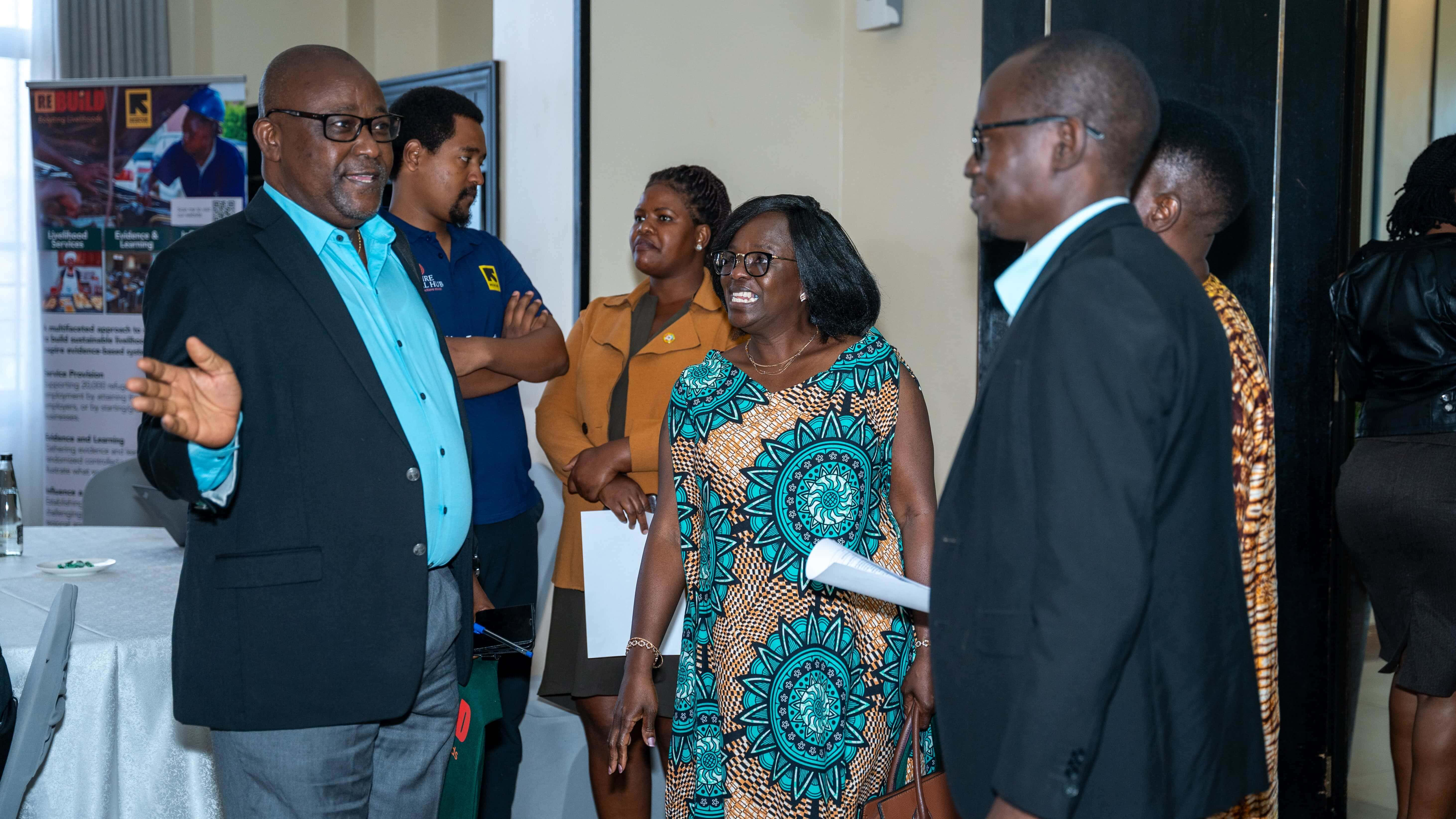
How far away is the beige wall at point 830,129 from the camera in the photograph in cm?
365

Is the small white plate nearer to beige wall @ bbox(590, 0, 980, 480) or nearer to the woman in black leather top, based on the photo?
beige wall @ bbox(590, 0, 980, 480)

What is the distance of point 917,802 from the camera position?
5.87ft

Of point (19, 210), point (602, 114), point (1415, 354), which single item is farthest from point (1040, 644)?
point (19, 210)

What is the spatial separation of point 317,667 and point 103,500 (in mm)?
2704

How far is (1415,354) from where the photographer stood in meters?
2.97

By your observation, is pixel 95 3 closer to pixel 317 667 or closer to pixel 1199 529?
pixel 317 667

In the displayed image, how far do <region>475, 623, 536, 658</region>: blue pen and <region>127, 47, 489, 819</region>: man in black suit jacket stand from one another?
25 centimetres

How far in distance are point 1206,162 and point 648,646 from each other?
4.33 feet

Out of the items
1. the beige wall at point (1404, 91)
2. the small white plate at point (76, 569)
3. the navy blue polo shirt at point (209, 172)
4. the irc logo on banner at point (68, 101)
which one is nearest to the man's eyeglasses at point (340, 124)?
the small white plate at point (76, 569)

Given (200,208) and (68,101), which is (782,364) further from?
(68,101)

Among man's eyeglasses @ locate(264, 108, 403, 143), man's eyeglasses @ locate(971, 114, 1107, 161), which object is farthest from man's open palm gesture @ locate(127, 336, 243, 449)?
man's eyeglasses @ locate(971, 114, 1107, 161)

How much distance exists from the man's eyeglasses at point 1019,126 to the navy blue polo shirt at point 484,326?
169cm

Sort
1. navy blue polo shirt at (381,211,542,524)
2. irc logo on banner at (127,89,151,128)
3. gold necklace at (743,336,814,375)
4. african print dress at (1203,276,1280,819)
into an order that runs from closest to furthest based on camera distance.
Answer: african print dress at (1203,276,1280,819)
gold necklace at (743,336,814,375)
navy blue polo shirt at (381,211,542,524)
irc logo on banner at (127,89,151,128)

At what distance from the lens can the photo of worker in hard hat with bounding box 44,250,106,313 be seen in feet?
19.6
